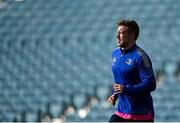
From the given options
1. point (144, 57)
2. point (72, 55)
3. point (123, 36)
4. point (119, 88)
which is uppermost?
point (72, 55)

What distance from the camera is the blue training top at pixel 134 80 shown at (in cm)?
291

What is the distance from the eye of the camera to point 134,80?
2959 millimetres

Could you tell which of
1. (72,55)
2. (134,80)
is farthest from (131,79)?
(72,55)

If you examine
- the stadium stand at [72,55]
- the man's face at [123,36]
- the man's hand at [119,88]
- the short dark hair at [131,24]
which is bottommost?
the man's hand at [119,88]

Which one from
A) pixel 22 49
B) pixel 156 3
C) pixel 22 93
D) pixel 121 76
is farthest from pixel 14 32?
pixel 121 76

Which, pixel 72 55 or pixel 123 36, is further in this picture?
pixel 72 55

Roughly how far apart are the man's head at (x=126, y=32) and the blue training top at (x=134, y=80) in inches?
2.3

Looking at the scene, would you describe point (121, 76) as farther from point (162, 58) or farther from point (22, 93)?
point (22, 93)

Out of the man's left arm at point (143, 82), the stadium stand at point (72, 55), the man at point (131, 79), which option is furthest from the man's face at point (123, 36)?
the stadium stand at point (72, 55)

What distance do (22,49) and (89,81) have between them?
1285 mm

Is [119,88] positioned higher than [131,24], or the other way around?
[131,24]

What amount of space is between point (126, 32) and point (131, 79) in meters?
0.23

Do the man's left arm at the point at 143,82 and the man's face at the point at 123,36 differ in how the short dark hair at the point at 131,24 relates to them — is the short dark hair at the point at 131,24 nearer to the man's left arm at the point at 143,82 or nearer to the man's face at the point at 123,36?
the man's face at the point at 123,36

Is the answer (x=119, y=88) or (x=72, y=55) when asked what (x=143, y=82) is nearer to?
(x=119, y=88)
